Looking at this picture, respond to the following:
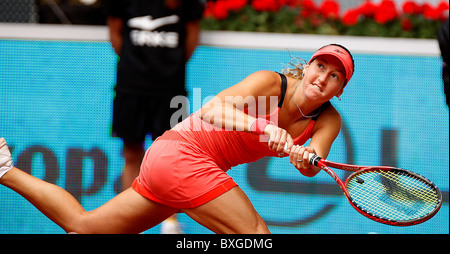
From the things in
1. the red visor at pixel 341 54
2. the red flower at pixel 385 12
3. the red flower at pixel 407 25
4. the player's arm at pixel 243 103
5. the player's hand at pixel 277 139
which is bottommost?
the player's hand at pixel 277 139

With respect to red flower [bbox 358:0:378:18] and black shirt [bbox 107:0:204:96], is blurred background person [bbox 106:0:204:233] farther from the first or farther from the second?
red flower [bbox 358:0:378:18]

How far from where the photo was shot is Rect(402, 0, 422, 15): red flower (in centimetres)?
466

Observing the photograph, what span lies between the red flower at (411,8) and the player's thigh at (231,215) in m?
2.55

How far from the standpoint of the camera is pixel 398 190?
9.58 ft

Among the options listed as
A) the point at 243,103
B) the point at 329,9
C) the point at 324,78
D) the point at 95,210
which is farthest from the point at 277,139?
the point at 329,9

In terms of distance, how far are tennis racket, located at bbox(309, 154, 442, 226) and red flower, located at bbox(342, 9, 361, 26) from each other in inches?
77.3

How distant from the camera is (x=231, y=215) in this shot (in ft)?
9.11

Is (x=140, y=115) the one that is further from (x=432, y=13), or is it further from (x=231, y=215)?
(x=432, y=13)

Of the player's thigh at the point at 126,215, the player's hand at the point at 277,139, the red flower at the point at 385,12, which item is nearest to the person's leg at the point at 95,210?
the player's thigh at the point at 126,215

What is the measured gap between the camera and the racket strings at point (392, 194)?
283cm

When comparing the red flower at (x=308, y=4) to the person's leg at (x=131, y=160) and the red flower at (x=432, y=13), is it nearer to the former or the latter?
the red flower at (x=432, y=13)

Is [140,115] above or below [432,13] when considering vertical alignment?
below

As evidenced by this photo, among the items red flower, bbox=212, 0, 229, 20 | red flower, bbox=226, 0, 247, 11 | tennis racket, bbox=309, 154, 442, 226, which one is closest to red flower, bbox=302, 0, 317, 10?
red flower, bbox=226, 0, 247, 11

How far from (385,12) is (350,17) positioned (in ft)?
0.85
